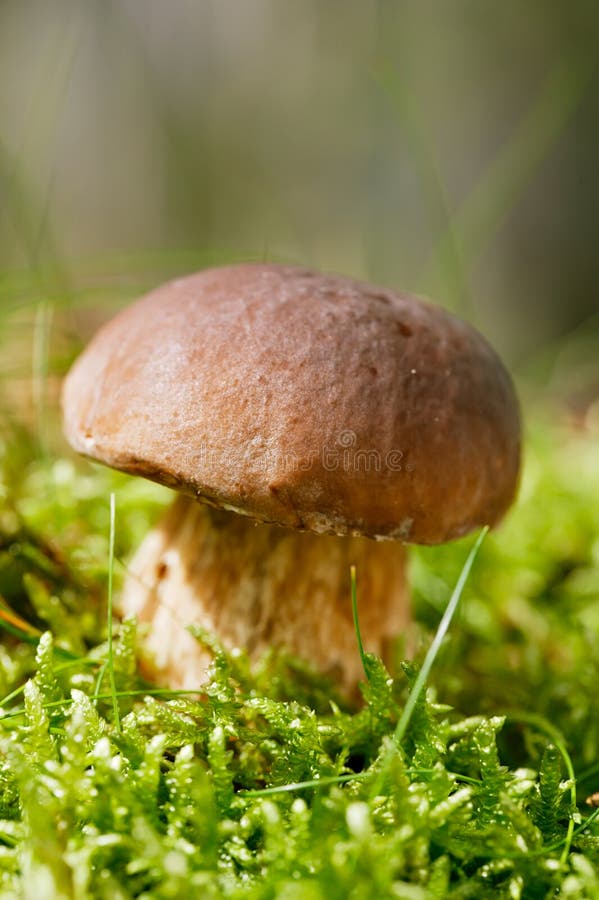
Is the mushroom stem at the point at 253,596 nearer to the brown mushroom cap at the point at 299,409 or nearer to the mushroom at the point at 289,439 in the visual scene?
the mushroom at the point at 289,439

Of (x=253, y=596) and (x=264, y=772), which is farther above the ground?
(x=253, y=596)

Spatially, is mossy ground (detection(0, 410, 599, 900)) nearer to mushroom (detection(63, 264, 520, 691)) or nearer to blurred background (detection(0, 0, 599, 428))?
mushroom (detection(63, 264, 520, 691))

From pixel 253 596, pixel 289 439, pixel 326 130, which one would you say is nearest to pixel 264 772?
pixel 253 596

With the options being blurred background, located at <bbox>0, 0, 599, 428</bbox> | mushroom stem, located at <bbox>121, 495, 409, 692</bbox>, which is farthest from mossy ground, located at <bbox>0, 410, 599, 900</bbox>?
blurred background, located at <bbox>0, 0, 599, 428</bbox>

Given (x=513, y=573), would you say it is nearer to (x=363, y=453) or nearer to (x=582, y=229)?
(x=363, y=453)

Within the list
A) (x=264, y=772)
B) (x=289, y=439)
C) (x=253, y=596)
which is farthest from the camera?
(x=253, y=596)

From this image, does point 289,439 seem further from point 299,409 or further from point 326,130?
point 326,130

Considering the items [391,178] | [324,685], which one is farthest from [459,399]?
[391,178]

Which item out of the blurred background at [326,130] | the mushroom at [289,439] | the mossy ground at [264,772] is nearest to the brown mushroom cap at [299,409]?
the mushroom at [289,439]
